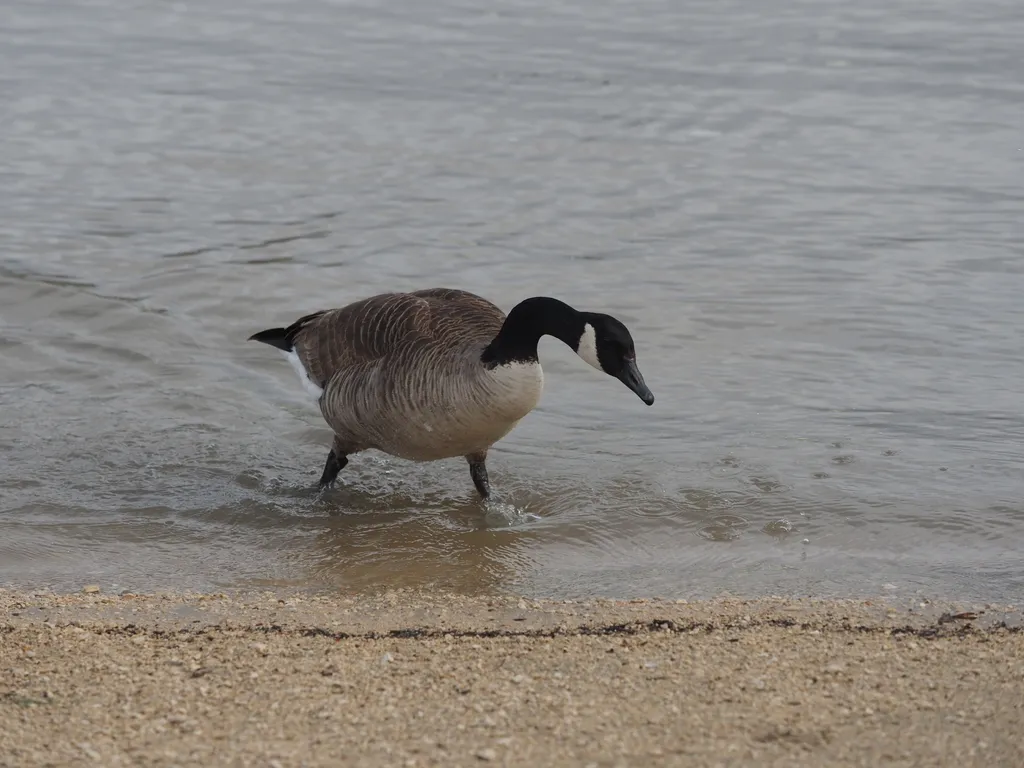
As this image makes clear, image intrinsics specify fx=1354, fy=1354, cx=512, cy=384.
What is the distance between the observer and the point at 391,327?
7.19 metres

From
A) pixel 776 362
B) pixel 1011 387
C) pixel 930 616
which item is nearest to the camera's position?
pixel 930 616

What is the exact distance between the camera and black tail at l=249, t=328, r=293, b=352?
8121 millimetres

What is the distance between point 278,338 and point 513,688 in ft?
14.2

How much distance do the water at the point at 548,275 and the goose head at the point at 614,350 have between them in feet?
2.98

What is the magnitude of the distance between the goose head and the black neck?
15 cm

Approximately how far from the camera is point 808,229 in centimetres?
1178

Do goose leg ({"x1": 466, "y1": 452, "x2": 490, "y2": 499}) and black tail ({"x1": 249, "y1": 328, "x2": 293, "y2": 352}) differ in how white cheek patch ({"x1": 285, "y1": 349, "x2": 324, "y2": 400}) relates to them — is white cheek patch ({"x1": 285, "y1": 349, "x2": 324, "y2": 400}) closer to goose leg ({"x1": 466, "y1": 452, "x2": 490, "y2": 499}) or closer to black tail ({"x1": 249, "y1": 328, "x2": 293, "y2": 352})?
black tail ({"x1": 249, "y1": 328, "x2": 293, "y2": 352})

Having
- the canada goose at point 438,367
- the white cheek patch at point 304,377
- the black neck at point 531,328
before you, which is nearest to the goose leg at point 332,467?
the canada goose at point 438,367

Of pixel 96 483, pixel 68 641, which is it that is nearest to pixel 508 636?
pixel 68 641

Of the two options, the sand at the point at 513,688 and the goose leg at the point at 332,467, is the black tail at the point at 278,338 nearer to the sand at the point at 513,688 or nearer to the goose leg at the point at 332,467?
the goose leg at the point at 332,467

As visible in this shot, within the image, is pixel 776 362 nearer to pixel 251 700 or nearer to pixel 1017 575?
pixel 1017 575

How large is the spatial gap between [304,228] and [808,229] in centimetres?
443

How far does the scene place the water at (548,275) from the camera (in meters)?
6.80

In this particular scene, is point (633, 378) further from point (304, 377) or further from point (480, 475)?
point (304, 377)
